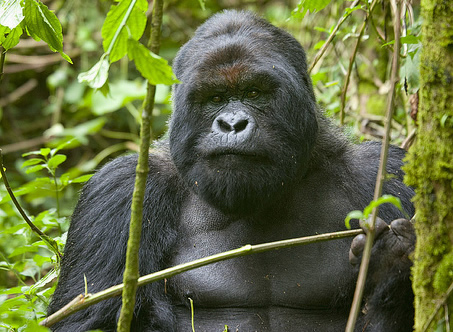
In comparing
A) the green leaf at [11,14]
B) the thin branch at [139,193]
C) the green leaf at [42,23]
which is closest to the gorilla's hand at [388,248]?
the thin branch at [139,193]

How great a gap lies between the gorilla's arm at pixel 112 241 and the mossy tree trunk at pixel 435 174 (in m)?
1.62

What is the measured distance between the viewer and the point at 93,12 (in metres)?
8.06

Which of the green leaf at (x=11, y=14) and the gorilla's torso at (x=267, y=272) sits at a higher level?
the green leaf at (x=11, y=14)

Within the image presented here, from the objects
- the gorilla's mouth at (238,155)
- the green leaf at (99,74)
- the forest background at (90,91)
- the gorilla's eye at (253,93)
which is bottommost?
the forest background at (90,91)

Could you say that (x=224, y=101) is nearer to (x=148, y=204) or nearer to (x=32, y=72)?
(x=148, y=204)

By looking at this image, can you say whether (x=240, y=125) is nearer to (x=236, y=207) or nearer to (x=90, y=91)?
(x=236, y=207)

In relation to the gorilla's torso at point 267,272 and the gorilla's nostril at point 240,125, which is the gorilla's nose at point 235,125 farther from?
the gorilla's torso at point 267,272

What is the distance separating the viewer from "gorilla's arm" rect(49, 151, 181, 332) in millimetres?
3066

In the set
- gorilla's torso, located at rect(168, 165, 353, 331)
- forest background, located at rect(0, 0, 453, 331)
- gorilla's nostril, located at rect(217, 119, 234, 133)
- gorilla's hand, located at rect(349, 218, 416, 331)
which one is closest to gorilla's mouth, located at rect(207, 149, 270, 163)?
gorilla's nostril, located at rect(217, 119, 234, 133)

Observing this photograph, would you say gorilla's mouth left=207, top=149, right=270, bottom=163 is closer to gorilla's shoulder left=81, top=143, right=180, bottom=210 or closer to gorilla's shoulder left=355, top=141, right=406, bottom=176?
gorilla's shoulder left=81, top=143, right=180, bottom=210

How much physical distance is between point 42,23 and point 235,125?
0.96 m

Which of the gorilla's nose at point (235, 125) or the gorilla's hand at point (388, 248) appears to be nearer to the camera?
the gorilla's hand at point (388, 248)

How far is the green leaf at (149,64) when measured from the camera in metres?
1.74

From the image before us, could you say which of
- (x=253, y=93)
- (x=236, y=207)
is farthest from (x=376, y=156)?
(x=236, y=207)
